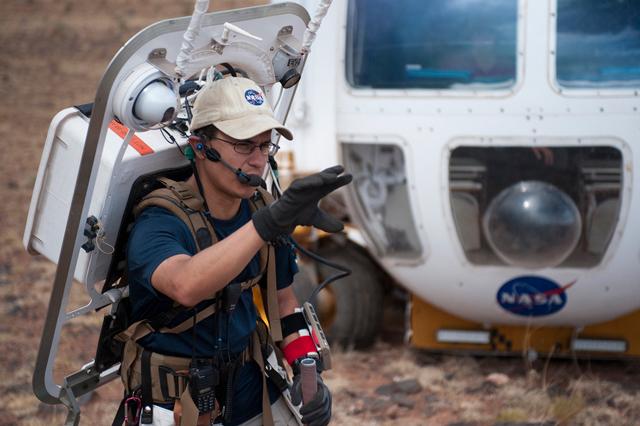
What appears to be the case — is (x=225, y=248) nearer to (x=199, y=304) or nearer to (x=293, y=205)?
(x=293, y=205)

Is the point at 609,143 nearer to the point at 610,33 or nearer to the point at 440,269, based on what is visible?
the point at 610,33

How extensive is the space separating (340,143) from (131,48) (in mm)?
2839

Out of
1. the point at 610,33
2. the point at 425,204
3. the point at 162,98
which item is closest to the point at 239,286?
the point at 162,98

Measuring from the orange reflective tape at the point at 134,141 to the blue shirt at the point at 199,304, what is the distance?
0.88 feet

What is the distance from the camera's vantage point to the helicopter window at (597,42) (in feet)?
16.5

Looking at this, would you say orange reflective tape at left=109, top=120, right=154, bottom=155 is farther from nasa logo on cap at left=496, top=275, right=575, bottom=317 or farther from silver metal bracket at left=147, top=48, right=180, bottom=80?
nasa logo on cap at left=496, top=275, right=575, bottom=317

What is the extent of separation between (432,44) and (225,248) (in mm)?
3028

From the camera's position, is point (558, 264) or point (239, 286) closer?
point (239, 286)

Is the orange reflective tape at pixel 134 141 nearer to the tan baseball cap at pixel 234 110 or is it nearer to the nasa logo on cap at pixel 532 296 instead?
the tan baseball cap at pixel 234 110

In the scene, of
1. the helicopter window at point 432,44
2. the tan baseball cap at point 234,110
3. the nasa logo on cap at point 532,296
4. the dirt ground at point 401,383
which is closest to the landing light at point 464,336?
the dirt ground at point 401,383

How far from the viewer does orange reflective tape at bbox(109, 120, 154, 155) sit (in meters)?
3.08

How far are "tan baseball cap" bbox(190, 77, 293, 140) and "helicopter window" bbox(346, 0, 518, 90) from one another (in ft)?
8.13

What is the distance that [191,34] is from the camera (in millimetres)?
2752

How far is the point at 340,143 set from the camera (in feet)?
18.1
